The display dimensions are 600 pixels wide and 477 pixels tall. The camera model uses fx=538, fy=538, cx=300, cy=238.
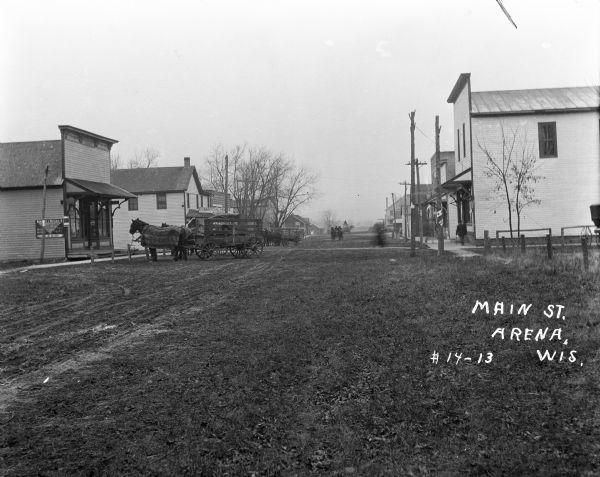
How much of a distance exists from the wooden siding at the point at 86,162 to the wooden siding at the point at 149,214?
16986mm

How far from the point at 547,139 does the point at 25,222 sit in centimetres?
2750

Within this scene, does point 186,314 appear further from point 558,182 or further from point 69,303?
point 558,182

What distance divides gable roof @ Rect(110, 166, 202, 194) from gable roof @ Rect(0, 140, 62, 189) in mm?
19712

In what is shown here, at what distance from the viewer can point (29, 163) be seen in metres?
27.8

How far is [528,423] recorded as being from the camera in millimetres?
4172

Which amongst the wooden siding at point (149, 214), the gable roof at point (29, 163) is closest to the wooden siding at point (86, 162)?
the gable roof at point (29, 163)

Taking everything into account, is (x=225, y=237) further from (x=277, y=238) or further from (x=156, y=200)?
(x=277, y=238)

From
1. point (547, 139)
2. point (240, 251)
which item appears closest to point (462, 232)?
point (547, 139)

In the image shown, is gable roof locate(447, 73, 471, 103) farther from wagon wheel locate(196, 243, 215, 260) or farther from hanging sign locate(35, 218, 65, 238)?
hanging sign locate(35, 218, 65, 238)

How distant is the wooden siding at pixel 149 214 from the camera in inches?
1916

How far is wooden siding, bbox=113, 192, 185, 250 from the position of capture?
48.7 metres

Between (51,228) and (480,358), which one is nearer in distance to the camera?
(480,358)

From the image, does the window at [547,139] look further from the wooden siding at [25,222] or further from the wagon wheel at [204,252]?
the wooden siding at [25,222]

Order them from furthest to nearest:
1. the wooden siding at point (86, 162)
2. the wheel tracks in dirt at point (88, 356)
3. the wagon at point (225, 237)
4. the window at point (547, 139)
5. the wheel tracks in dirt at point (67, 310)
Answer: the window at point (547, 139)
the wooden siding at point (86, 162)
the wagon at point (225, 237)
the wheel tracks in dirt at point (67, 310)
the wheel tracks in dirt at point (88, 356)
